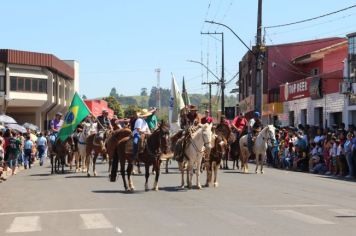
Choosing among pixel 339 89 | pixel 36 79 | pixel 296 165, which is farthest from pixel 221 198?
Answer: pixel 36 79

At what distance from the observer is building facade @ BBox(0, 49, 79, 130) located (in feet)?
219

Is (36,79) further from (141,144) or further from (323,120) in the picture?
(141,144)

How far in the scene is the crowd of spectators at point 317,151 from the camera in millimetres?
28305

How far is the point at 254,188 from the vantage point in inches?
789

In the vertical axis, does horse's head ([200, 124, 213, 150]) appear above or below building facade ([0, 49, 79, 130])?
below

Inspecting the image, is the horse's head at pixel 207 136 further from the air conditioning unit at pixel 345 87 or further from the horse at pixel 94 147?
the air conditioning unit at pixel 345 87

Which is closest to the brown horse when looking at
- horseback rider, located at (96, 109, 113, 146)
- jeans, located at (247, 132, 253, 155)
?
horseback rider, located at (96, 109, 113, 146)

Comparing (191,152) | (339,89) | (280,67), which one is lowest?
(191,152)

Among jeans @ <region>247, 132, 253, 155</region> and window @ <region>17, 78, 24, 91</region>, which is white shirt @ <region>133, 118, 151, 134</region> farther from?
window @ <region>17, 78, 24, 91</region>

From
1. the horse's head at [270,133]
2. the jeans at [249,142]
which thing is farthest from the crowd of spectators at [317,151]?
the horse's head at [270,133]

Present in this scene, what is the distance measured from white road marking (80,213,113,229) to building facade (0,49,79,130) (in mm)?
51147

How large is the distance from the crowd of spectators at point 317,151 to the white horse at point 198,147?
10148 millimetres

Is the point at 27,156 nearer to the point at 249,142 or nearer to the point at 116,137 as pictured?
the point at 249,142

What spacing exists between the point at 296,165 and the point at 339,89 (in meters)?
9.21
